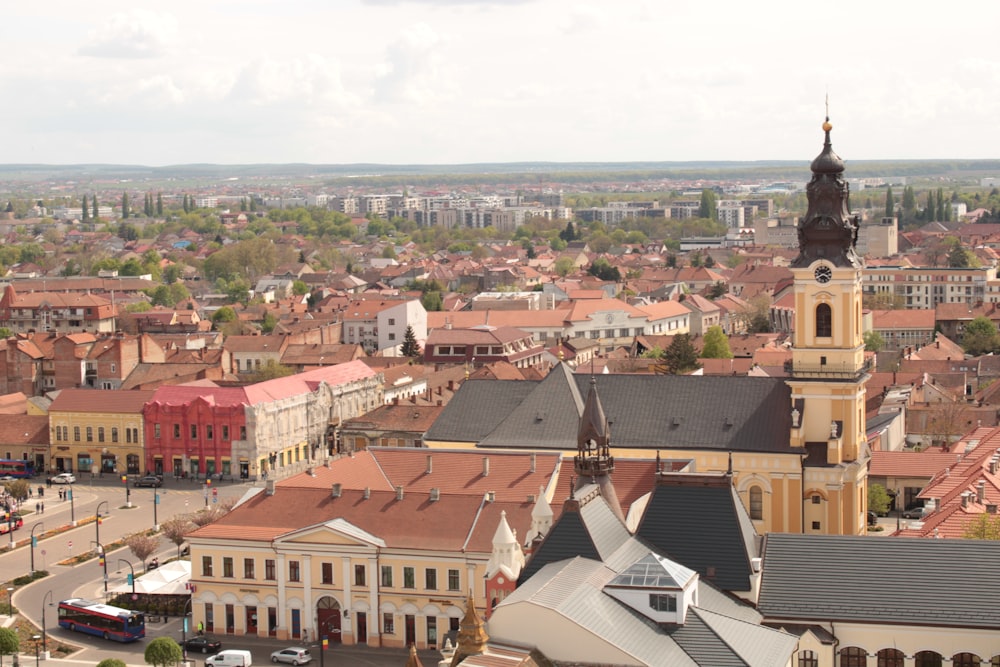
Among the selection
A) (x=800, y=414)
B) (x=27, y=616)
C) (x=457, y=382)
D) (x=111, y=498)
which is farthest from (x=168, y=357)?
(x=800, y=414)

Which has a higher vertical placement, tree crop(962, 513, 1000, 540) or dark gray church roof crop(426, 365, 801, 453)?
dark gray church roof crop(426, 365, 801, 453)

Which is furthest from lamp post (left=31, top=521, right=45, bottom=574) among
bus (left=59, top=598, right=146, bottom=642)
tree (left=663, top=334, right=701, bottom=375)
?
tree (left=663, top=334, right=701, bottom=375)

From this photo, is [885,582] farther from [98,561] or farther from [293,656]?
[98,561]

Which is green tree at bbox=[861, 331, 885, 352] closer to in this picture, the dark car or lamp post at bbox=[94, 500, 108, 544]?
lamp post at bbox=[94, 500, 108, 544]

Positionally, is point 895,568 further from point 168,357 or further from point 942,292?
point 942,292

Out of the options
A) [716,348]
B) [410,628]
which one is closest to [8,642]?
[410,628]
